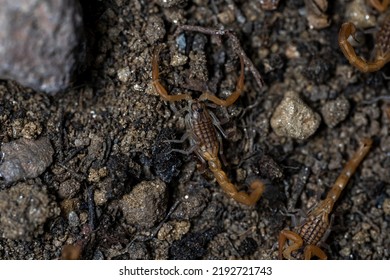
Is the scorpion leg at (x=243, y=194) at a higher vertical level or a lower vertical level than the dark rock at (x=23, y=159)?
lower

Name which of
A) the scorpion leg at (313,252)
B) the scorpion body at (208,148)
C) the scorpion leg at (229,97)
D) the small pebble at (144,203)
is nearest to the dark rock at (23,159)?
the small pebble at (144,203)

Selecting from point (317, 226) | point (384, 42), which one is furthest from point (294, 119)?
point (384, 42)

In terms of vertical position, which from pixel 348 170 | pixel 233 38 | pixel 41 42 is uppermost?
pixel 41 42

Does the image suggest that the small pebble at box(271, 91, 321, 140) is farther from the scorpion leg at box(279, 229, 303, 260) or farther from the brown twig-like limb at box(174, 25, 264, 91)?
the scorpion leg at box(279, 229, 303, 260)

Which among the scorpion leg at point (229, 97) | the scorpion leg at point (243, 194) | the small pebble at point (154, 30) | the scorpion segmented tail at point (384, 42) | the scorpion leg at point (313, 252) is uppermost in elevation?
the small pebble at point (154, 30)

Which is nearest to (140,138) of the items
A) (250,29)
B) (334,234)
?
(250,29)

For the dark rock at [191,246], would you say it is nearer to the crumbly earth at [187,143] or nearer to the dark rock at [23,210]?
the crumbly earth at [187,143]

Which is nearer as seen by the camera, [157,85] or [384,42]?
[157,85]

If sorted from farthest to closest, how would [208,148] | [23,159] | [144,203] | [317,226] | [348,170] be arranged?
1. [348,170]
2. [317,226]
3. [208,148]
4. [144,203]
5. [23,159]

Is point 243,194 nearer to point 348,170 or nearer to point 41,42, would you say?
point 348,170
